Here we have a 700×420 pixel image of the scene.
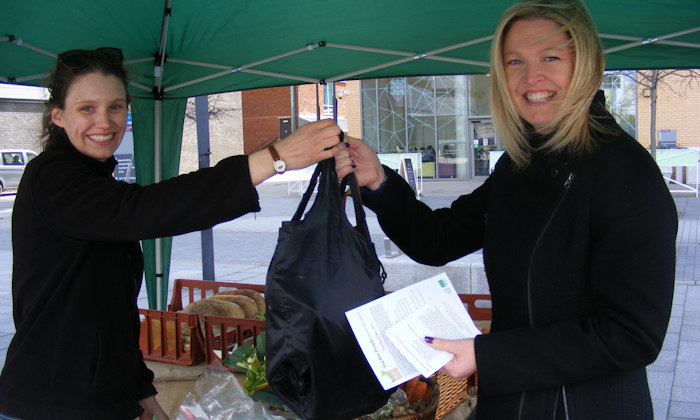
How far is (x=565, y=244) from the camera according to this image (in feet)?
4.57

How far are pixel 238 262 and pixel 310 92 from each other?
26.6 meters

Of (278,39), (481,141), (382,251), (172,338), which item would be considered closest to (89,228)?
(172,338)

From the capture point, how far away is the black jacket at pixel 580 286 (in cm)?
128

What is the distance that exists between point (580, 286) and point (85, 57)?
1.53 m

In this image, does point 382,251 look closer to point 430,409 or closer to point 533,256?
point 430,409

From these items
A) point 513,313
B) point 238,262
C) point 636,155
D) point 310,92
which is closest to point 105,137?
point 513,313

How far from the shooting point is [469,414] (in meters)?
2.88

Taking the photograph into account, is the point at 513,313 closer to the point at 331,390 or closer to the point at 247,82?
the point at 331,390

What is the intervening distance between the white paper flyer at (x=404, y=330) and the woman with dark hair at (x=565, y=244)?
0.13 feet

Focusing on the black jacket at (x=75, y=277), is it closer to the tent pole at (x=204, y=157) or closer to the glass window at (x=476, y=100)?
the tent pole at (x=204, y=157)

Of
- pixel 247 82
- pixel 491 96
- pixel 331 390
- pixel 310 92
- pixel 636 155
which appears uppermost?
pixel 310 92

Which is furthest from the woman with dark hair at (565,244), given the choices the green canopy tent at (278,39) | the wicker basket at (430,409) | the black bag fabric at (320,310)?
the green canopy tent at (278,39)

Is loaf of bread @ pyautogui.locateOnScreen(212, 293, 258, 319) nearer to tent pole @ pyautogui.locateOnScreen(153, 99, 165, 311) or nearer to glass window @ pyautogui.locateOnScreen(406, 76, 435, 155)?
tent pole @ pyautogui.locateOnScreen(153, 99, 165, 311)

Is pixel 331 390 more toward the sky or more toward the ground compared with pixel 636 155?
more toward the ground
